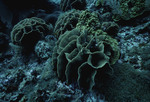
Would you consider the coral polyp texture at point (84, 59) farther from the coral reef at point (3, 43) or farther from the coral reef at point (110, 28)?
the coral reef at point (3, 43)

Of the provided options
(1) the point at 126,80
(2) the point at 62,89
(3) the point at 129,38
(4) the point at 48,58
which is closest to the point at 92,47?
(1) the point at 126,80

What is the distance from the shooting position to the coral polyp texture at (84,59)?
183 cm

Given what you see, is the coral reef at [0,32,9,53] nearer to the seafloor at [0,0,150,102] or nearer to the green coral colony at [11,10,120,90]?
the seafloor at [0,0,150,102]

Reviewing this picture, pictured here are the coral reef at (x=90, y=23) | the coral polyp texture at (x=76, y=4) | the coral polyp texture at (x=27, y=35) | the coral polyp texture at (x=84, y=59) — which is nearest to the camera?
the coral polyp texture at (x=84, y=59)

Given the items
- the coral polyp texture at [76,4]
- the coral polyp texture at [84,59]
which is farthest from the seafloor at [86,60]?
the coral polyp texture at [76,4]

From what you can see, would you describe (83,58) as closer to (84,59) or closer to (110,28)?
(84,59)

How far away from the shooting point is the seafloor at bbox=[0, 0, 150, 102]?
1.84m

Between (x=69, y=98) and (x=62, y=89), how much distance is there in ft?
0.80

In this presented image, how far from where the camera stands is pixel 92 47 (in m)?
2.12

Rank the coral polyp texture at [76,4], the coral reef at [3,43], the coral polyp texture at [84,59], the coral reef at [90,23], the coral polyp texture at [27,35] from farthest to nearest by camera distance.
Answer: the coral polyp texture at [76,4], the coral reef at [3,43], the coral polyp texture at [27,35], the coral reef at [90,23], the coral polyp texture at [84,59]

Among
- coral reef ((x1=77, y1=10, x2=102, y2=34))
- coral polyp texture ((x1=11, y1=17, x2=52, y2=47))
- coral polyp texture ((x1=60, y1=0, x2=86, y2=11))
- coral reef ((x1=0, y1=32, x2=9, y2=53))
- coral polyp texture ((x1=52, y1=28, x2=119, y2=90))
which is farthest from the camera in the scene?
coral polyp texture ((x1=60, y1=0, x2=86, y2=11))

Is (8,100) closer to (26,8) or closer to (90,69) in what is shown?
(90,69)

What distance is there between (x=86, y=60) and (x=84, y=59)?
5 cm

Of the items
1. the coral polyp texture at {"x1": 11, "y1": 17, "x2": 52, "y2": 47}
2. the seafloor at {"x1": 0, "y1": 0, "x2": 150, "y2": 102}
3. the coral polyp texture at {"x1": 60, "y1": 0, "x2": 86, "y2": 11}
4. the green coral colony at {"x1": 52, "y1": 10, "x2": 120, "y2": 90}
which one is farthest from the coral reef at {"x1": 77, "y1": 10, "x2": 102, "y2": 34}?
the coral polyp texture at {"x1": 60, "y1": 0, "x2": 86, "y2": 11}
